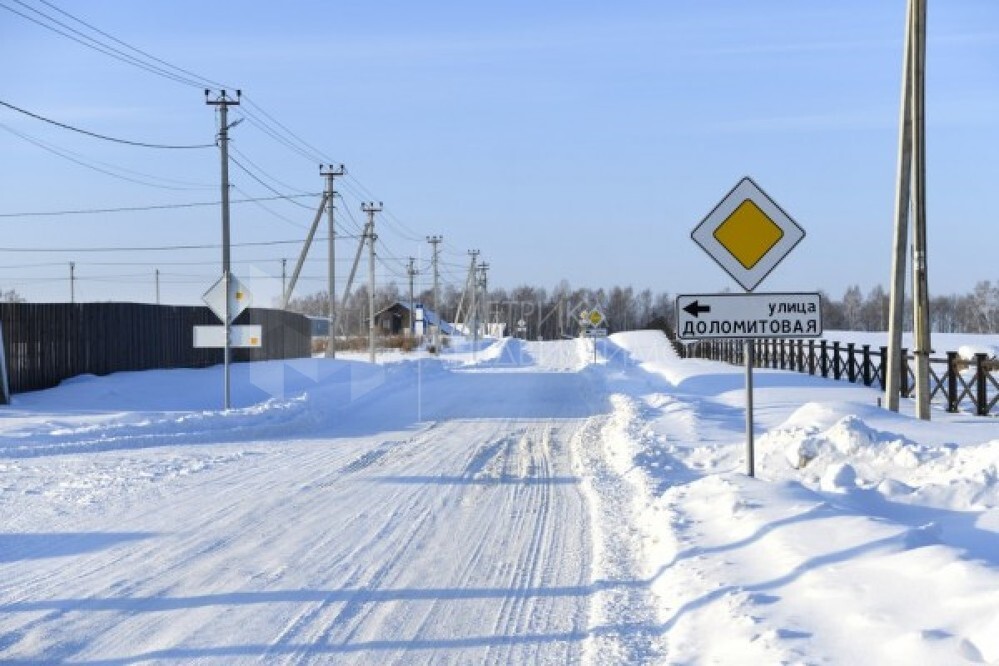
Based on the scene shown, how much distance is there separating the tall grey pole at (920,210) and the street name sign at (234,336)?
12884 mm

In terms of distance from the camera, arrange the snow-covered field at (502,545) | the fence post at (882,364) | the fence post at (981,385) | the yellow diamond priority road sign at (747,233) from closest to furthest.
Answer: the snow-covered field at (502,545), the yellow diamond priority road sign at (747,233), the fence post at (981,385), the fence post at (882,364)

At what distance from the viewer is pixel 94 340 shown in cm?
2827

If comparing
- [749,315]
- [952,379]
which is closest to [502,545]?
[749,315]

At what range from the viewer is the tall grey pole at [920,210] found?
751 inches

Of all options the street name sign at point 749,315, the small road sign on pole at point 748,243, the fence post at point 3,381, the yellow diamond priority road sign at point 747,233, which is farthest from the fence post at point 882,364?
the fence post at point 3,381

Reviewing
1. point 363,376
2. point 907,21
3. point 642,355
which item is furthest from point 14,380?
point 642,355

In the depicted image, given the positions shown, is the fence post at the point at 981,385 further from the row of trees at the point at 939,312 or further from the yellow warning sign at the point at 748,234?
the row of trees at the point at 939,312

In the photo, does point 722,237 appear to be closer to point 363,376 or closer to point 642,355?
point 363,376

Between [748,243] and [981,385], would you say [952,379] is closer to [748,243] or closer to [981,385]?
[981,385]

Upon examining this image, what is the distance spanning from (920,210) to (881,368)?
1122cm

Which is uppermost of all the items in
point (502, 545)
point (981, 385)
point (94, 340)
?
point (94, 340)

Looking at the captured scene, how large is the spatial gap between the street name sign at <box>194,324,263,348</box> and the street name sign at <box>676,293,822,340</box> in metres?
12.9

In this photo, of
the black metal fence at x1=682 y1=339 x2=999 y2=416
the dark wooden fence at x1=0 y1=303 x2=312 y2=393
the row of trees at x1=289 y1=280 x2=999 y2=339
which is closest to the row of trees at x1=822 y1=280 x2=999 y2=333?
the row of trees at x1=289 y1=280 x2=999 y2=339

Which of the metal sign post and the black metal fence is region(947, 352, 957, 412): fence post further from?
the metal sign post
